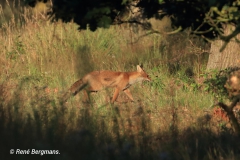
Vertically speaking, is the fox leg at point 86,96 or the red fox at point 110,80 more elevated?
the red fox at point 110,80

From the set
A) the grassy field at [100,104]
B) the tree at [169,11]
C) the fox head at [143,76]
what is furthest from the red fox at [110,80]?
the tree at [169,11]

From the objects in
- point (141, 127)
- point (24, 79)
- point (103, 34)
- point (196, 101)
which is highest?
point (103, 34)

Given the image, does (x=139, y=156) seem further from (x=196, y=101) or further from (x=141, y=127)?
(x=196, y=101)

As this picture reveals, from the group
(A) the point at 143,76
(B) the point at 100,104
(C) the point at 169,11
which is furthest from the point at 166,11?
(A) the point at 143,76

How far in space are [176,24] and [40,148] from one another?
1.90 meters

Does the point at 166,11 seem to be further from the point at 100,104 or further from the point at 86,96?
the point at 86,96

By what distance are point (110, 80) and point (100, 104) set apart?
193cm

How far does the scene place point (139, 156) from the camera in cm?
607

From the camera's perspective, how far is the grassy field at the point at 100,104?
620 centimetres

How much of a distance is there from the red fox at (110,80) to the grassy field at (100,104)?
193 mm

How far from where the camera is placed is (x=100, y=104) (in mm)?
8781

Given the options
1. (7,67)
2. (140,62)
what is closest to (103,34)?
(140,62)

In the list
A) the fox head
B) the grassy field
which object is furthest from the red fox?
the grassy field

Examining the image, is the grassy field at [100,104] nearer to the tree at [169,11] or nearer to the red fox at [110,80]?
the red fox at [110,80]
